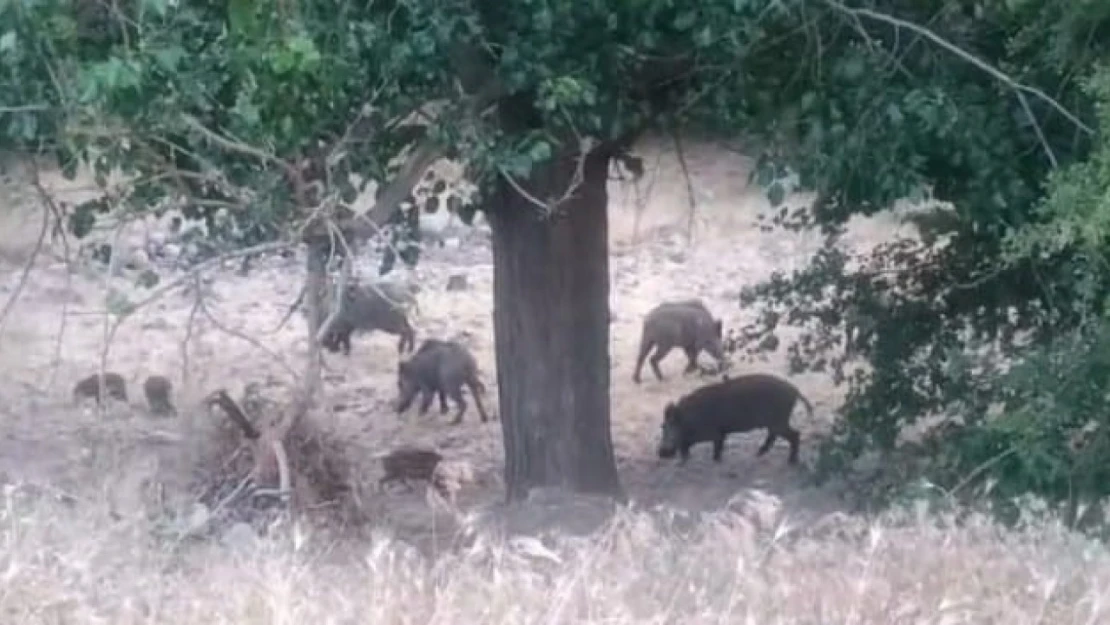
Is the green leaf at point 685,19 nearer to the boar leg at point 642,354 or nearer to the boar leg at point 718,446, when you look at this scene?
the boar leg at point 718,446

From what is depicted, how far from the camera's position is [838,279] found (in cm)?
1310

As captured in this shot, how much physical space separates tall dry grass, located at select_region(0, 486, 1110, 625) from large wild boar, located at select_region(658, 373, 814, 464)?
29.5ft

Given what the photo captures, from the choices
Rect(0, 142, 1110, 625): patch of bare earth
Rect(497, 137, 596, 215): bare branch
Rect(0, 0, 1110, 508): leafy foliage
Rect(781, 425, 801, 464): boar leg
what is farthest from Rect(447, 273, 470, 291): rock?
Rect(0, 0, 1110, 508): leafy foliage

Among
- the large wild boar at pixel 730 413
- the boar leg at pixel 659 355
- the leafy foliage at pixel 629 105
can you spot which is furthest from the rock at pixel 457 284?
the leafy foliage at pixel 629 105

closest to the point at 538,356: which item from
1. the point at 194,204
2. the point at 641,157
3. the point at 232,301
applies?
the point at 641,157

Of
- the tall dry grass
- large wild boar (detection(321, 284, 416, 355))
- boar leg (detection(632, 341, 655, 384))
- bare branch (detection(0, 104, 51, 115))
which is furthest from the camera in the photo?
large wild boar (detection(321, 284, 416, 355))

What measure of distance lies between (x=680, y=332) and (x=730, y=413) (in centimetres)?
238

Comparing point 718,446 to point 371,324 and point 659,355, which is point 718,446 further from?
point 371,324

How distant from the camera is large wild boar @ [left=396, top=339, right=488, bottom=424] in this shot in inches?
663

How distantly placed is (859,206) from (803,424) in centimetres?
578

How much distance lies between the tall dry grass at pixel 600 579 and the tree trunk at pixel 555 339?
5.50 metres

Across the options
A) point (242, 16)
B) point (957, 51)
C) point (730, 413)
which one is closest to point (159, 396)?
point (730, 413)

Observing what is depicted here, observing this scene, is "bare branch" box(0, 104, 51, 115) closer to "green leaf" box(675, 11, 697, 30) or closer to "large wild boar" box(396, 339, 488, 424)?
"green leaf" box(675, 11, 697, 30)

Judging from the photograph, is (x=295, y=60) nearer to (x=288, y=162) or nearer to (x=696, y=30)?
(x=288, y=162)
